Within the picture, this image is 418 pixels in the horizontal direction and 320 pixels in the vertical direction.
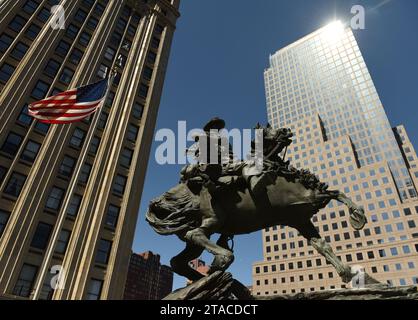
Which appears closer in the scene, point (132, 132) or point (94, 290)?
point (94, 290)

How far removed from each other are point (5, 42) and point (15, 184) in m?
16.2

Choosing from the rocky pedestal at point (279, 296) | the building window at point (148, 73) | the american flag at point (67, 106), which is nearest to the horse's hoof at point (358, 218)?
Result: the rocky pedestal at point (279, 296)

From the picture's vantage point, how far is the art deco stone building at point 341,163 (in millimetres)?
70812

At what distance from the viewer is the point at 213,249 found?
4703 millimetres

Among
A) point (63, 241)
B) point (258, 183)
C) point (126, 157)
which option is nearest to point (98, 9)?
point (126, 157)

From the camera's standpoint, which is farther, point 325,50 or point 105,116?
point 325,50

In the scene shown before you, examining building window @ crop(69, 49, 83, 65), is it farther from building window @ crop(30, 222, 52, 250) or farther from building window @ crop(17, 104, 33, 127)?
building window @ crop(30, 222, 52, 250)

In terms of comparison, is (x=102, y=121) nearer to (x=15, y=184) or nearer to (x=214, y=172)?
(x=15, y=184)

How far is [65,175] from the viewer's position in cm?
2895

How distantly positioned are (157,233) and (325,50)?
5390 inches

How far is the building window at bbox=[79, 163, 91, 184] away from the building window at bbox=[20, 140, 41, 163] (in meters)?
4.51

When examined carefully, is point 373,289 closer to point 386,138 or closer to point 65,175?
point 65,175

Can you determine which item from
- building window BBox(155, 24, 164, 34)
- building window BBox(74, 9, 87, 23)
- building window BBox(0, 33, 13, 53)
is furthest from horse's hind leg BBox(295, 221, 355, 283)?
building window BBox(155, 24, 164, 34)
